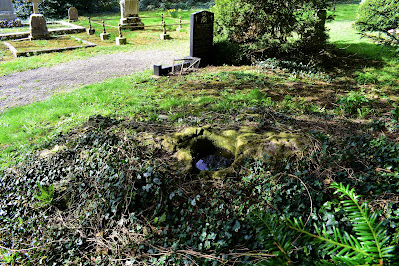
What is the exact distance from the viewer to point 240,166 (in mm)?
3482

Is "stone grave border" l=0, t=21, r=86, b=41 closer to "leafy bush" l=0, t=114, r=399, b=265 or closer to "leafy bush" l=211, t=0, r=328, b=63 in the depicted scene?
"leafy bush" l=211, t=0, r=328, b=63

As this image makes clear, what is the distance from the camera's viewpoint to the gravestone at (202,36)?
31.6ft

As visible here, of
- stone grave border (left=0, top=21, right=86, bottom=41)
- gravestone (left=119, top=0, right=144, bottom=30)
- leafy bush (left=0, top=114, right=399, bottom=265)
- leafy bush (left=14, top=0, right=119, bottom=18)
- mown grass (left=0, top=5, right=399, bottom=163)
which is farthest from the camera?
leafy bush (left=14, top=0, right=119, bottom=18)

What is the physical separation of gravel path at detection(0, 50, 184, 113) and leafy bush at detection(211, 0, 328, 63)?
3.21 m

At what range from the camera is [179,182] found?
343cm

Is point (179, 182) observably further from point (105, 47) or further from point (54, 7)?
point (54, 7)

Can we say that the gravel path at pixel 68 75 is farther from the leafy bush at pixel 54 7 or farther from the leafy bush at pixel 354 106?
the leafy bush at pixel 54 7

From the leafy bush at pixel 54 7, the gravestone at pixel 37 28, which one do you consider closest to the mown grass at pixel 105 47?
the gravestone at pixel 37 28

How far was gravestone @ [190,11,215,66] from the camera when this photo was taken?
31.6 feet

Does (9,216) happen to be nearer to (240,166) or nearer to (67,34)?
(240,166)

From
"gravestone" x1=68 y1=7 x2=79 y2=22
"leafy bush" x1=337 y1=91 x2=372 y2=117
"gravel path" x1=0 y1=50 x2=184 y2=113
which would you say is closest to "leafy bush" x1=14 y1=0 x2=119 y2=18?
"gravestone" x1=68 y1=7 x2=79 y2=22

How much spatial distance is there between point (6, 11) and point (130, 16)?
927cm

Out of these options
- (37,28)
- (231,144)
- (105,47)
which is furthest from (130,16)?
(231,144)

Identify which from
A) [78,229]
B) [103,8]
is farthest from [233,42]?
[103,8]
